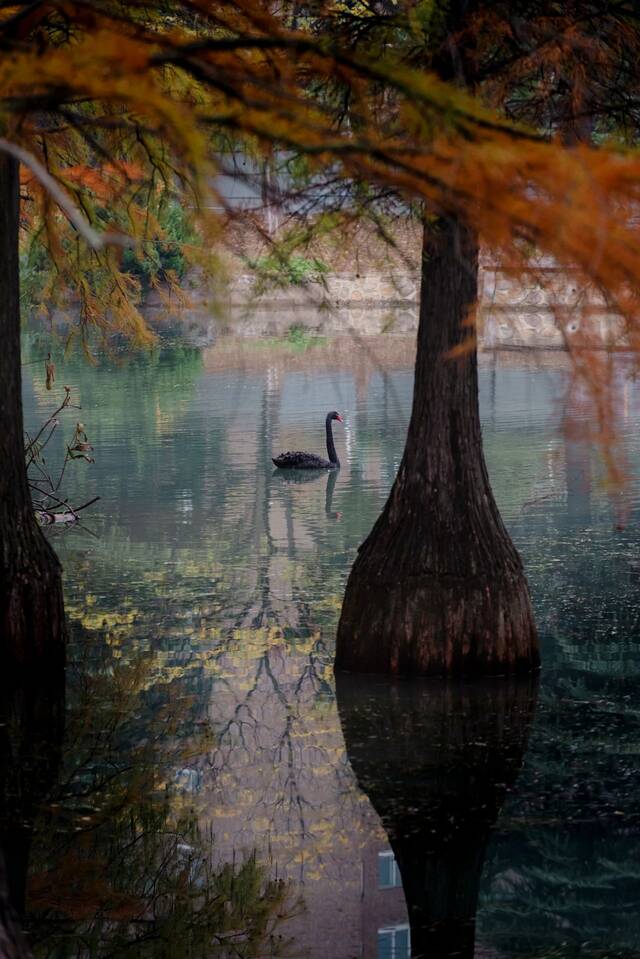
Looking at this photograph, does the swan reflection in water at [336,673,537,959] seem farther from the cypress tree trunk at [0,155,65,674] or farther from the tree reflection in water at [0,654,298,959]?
the cypress tree trunk at [0,155,65,674]

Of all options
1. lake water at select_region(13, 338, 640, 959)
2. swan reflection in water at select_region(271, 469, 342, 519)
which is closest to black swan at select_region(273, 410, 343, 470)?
swan reflection in water at select_region(271, 469, 342, 519)

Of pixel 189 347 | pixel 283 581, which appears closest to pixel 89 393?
pixel 189 347

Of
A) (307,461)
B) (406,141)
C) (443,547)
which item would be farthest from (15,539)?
(307,461)

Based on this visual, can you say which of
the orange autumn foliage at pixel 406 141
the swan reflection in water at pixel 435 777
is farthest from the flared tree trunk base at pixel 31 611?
the orange autumn foliage at pixel 406 141

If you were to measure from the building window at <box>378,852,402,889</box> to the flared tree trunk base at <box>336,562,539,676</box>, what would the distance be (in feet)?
8.67

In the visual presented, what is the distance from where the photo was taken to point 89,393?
30.9 metres

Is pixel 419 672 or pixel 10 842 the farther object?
pixel 419 672

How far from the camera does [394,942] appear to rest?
6.89m

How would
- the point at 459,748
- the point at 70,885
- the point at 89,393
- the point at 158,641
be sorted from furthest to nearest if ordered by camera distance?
the point at 89,393, the point at 158,641, the point at 459,748, the point at 70,885

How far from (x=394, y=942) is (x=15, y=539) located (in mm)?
4507

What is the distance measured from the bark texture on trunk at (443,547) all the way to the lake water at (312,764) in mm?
255

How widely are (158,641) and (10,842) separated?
3.95 m

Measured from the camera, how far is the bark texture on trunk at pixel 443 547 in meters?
10.2

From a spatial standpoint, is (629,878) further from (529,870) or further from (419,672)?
(419,672)
